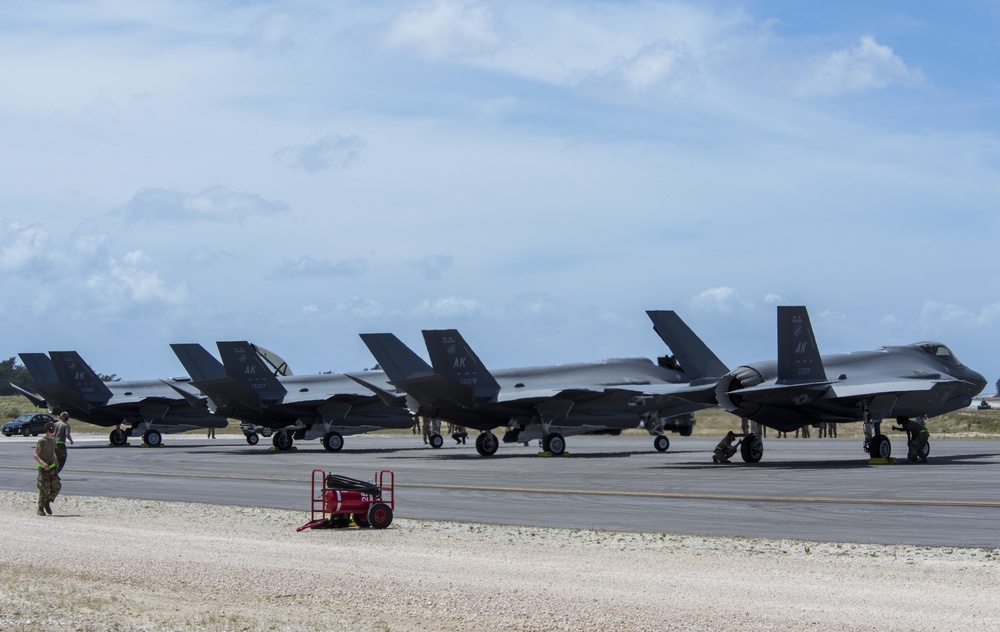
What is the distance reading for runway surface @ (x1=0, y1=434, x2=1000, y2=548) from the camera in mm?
16531

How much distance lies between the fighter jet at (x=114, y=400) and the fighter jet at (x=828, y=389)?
28.0m

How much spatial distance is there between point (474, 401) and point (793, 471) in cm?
1215

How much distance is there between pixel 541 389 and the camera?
37719 millimetres

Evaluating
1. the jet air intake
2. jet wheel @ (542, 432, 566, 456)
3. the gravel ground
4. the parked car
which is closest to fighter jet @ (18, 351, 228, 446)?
the parked car

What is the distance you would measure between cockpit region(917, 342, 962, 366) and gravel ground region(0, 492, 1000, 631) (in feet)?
64.2

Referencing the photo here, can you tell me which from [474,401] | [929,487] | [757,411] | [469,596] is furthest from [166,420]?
[469,596]

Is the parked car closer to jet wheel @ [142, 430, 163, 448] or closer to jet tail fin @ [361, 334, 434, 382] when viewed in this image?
jet wheel @ [142, 430, 163, 448]

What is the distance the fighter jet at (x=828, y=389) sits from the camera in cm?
2866

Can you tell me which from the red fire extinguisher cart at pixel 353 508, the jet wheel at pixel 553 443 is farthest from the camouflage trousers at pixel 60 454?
the jet wheel at pixel 553 443

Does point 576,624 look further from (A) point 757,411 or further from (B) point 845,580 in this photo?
(A) point 757,411

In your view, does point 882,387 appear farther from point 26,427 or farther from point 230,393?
point 26,427

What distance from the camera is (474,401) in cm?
3619

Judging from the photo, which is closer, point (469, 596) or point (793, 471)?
point (469, 596)

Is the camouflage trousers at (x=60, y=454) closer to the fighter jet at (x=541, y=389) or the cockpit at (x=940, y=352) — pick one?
the fighter jet at (x=541, y=389)
